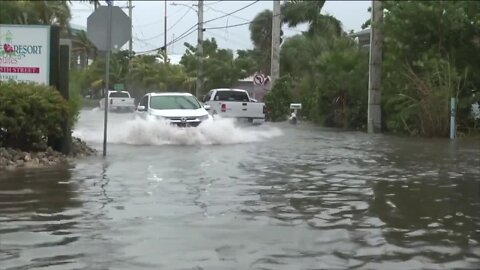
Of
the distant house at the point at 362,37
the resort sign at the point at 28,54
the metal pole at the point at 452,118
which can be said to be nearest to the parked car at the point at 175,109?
the resort sign at the point at 28,54

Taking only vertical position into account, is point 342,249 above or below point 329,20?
below

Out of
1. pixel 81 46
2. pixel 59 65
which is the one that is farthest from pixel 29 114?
pixel 81 46

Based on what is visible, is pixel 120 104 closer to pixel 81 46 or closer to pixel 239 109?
pixel 239 109

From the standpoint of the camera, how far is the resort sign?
47.2 ft

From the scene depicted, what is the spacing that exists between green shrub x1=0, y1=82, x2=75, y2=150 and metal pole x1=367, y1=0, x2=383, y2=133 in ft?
45.6

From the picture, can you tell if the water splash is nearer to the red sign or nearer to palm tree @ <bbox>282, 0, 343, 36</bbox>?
the red sign

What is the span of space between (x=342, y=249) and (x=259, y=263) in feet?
3.17

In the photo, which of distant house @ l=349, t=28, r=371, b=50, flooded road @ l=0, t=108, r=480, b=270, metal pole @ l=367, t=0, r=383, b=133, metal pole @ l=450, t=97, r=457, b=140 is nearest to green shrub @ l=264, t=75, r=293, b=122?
distant house @ l=349, t=28, r=371, b=50

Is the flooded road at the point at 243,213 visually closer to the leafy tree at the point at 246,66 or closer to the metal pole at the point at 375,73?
the metal pole at the point at 375,73

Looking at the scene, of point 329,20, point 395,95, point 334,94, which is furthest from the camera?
point 329,20

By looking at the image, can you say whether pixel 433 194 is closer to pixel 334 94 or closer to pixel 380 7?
pixel 380 7

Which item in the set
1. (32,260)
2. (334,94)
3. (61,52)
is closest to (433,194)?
(32,260)

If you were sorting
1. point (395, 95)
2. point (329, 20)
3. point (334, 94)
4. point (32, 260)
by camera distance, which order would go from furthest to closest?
point (329, 20) → point (334, 94) → point (395, 95) → point (32, 260)

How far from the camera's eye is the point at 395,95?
945 inches
